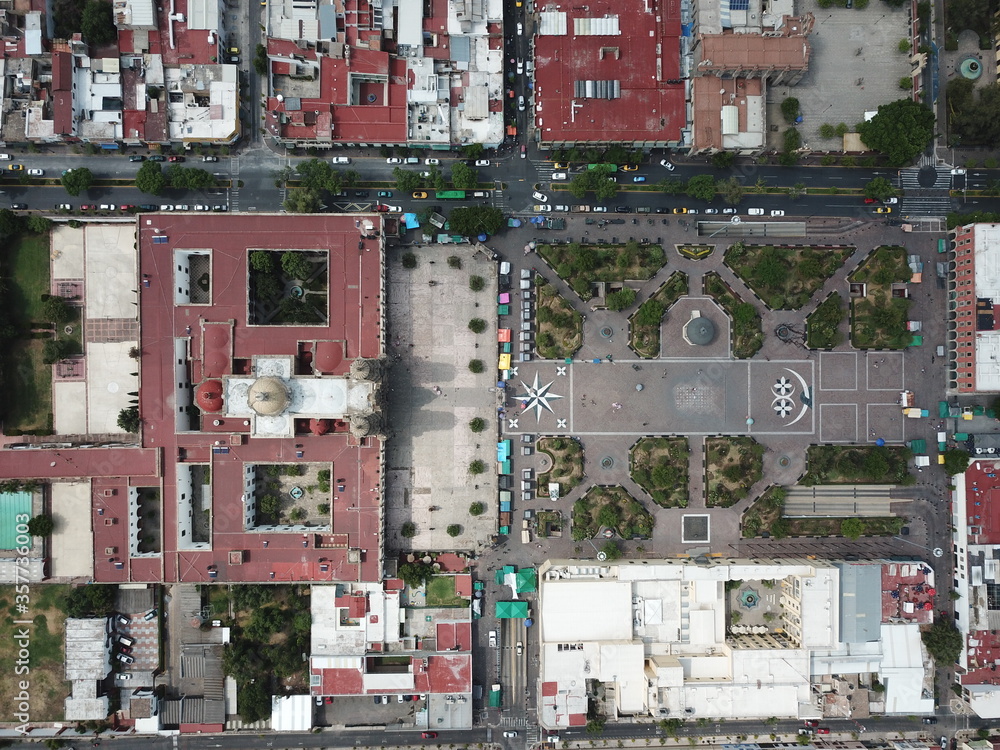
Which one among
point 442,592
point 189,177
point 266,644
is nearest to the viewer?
point 189,177

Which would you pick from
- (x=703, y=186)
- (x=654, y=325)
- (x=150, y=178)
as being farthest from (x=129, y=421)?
(x=703, y=186)

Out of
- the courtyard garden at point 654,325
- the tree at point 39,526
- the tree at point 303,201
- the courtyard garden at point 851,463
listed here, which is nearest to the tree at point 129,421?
the tree at point 39,526

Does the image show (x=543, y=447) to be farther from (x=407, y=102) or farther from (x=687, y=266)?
(x=407, y=102)

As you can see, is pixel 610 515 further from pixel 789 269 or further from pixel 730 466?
pixel 789 269

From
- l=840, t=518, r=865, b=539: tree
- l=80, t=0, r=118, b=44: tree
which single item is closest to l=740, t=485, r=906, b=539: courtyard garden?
l=840, t=518, r=865, b=539: tree

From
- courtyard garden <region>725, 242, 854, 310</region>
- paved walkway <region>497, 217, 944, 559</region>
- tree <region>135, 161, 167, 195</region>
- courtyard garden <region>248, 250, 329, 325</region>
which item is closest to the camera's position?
tree <region>135, 161, 167, 195</region>

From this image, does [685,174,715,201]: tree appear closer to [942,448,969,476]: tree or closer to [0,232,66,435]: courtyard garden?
[942,448,969,476]: tree
